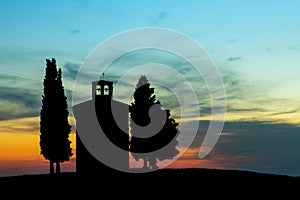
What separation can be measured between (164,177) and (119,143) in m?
6.84

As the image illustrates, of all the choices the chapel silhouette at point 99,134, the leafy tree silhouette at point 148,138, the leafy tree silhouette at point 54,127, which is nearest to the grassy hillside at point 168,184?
the chapel silhouette at point 99,134

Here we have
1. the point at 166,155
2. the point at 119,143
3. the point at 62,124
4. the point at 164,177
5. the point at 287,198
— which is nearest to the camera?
the point at 287,198

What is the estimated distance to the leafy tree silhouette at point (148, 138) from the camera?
60469 millimetres

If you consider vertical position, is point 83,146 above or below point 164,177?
above

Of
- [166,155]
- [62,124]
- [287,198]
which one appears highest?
[62,124]

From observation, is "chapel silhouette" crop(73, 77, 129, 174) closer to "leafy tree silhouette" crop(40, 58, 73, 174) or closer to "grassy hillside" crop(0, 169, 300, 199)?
"grassy hillside" crop(0, 169, 300, 199)

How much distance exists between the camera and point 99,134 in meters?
52.1

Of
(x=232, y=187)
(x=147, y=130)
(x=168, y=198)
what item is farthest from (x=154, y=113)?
(x=168, y=198)

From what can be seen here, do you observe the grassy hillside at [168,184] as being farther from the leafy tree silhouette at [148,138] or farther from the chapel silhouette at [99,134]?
the leafy tree silhouette at [148,138]

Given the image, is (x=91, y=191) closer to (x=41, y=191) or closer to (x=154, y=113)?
(x=41, y=191)

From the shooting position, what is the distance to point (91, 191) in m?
42.5

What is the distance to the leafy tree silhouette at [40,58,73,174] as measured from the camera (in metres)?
56.7

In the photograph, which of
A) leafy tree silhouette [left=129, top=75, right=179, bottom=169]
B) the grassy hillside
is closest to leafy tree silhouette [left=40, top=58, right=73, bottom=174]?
the grassy hillside

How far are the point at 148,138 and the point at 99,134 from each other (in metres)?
10.4
